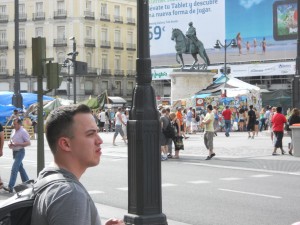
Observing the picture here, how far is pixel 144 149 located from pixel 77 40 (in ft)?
254

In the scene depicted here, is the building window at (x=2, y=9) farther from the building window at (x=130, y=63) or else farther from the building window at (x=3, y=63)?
the building window at (x=130, y=63)

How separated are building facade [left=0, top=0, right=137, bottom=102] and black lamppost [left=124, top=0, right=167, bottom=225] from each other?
73.9 m

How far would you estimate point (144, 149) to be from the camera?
7953 mm

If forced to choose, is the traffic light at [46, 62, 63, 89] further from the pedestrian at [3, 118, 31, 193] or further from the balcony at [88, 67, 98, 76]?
the balcony at [88, 67, 98, 76]

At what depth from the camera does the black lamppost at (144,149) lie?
26.0 feet

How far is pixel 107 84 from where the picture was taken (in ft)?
285

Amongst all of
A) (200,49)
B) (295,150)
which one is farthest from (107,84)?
(295,150)

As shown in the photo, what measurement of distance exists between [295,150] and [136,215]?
13.3 m

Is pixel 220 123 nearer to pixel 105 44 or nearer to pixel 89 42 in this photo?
pixel 89 42

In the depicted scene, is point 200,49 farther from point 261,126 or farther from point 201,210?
point 201,210

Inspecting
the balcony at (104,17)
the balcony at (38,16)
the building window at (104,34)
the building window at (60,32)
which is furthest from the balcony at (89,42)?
the balcony at (38,16)

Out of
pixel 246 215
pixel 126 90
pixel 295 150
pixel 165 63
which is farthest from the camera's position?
pixel 126 90

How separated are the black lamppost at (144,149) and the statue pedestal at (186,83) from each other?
38.4 m

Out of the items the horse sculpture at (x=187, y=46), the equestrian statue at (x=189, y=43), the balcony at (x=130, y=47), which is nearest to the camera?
the equestrian statue at (x=189, y=43)
